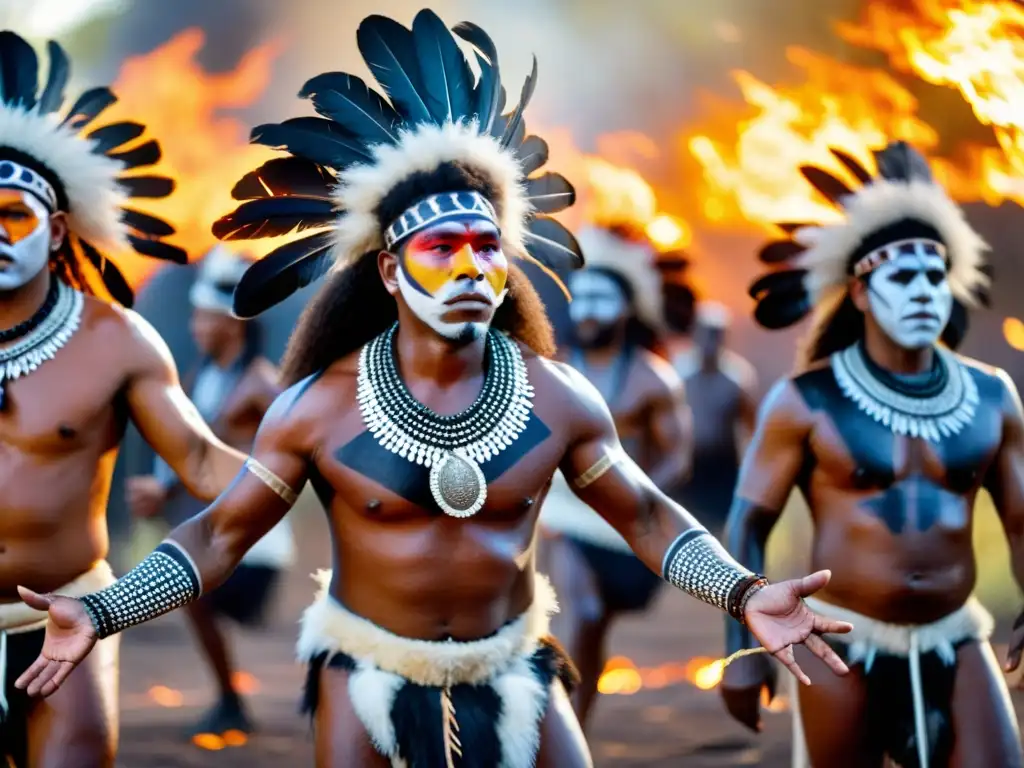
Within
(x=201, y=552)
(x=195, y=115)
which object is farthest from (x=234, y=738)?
(x=195, y=115)

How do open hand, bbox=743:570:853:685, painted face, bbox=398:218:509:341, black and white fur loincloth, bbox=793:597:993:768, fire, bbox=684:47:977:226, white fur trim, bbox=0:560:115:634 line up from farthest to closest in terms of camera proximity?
fire, bbox=684:47:977:226 → black and white fur loincloth, bbox=793:597:993:768 → white fur trim, bbox=0:560:115:634 → painted face, bbox=398:218:509:341 → open hand, bbox=743:570:853:685

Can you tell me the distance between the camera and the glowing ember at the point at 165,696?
880 cm

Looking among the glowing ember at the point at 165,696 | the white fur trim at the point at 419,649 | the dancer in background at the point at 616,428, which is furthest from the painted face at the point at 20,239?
the glowing ember at the point at 165,696

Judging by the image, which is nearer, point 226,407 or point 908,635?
point 908,635

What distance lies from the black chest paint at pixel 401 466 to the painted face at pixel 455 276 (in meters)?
0.31

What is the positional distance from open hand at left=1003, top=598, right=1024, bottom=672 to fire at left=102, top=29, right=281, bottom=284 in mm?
8859

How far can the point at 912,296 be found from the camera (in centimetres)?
509

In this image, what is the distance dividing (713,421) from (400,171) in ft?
19.0

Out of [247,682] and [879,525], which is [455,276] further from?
[247,682]

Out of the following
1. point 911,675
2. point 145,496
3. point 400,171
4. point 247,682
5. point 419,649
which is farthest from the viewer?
point 247,682

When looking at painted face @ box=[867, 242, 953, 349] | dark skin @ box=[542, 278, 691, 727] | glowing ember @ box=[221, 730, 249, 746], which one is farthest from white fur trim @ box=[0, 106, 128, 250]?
glowing ember @ box=[221, 730, 249, 746]

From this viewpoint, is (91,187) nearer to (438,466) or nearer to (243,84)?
(438,466)

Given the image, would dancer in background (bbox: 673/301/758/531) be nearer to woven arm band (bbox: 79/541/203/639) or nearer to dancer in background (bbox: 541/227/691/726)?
dancer in background (bbox: 541/227/691/726)

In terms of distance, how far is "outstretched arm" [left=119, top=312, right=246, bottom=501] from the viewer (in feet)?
15.1
